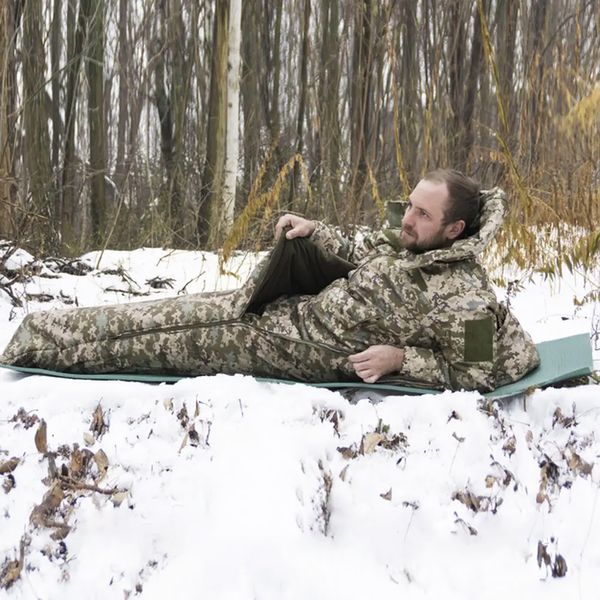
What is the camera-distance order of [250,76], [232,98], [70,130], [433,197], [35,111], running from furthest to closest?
[250,76] → [35,111] → [70,130] → [232,98] → [433,197]

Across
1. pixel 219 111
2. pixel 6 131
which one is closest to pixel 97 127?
pixel 219 111

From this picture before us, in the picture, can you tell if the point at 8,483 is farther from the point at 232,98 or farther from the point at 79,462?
the point at 232,98

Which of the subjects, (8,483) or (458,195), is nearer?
(8,483)

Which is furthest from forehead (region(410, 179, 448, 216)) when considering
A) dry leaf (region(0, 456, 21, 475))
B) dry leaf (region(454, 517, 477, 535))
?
dry leaf (region(0, 456, 21, 475))

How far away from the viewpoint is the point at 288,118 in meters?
13.1

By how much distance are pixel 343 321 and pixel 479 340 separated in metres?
0.53

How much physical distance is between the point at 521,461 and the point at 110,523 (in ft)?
3.83

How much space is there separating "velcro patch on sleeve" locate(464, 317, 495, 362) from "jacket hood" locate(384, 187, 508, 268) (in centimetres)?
26

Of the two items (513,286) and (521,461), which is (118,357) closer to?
A: (521,461)

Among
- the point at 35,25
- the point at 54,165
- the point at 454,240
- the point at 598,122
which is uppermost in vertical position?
the point at 35,25

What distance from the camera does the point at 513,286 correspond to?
15.8 feet

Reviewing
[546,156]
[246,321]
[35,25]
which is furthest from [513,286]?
[35,25]

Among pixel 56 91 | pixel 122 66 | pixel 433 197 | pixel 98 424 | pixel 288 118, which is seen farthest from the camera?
pixel 288 118

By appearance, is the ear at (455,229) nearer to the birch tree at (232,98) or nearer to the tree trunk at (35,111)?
the tree trunk at (35,111)
